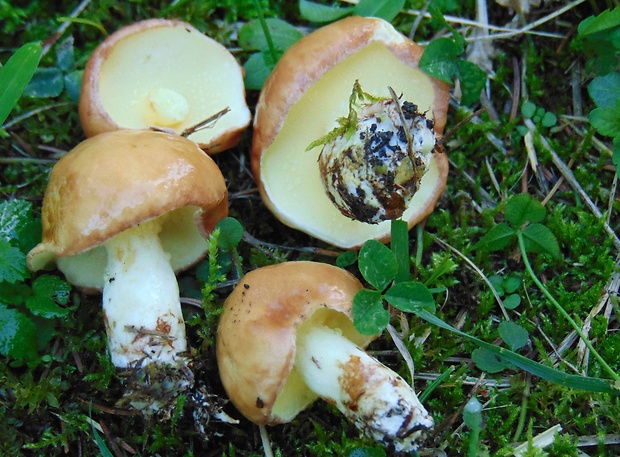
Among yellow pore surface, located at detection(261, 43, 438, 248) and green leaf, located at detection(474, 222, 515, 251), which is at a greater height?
yellow pore surface, located at detection(261, 43, 438, 248)

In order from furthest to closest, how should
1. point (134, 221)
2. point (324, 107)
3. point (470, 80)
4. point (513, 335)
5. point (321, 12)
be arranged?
1. point (321, 12)
2. point (470, 80)
3. point (324, 107)
4. point (513, 335)
5. point (134, 221)

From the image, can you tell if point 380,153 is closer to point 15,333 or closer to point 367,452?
point 367,452

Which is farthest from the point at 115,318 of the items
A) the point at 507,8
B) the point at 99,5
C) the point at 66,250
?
the point at 507,8

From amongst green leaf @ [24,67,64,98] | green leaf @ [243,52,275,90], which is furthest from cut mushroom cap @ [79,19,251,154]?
green leaf @ [24,67,64,98]

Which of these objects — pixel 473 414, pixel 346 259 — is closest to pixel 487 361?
pixel 473 414

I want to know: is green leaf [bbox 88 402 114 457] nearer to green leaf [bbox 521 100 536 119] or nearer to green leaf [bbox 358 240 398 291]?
green leaf [bbox 358 240 398 291]

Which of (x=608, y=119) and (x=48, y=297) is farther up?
(x=608, y=119)

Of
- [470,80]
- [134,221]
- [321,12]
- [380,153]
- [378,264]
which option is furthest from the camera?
[321,12]
